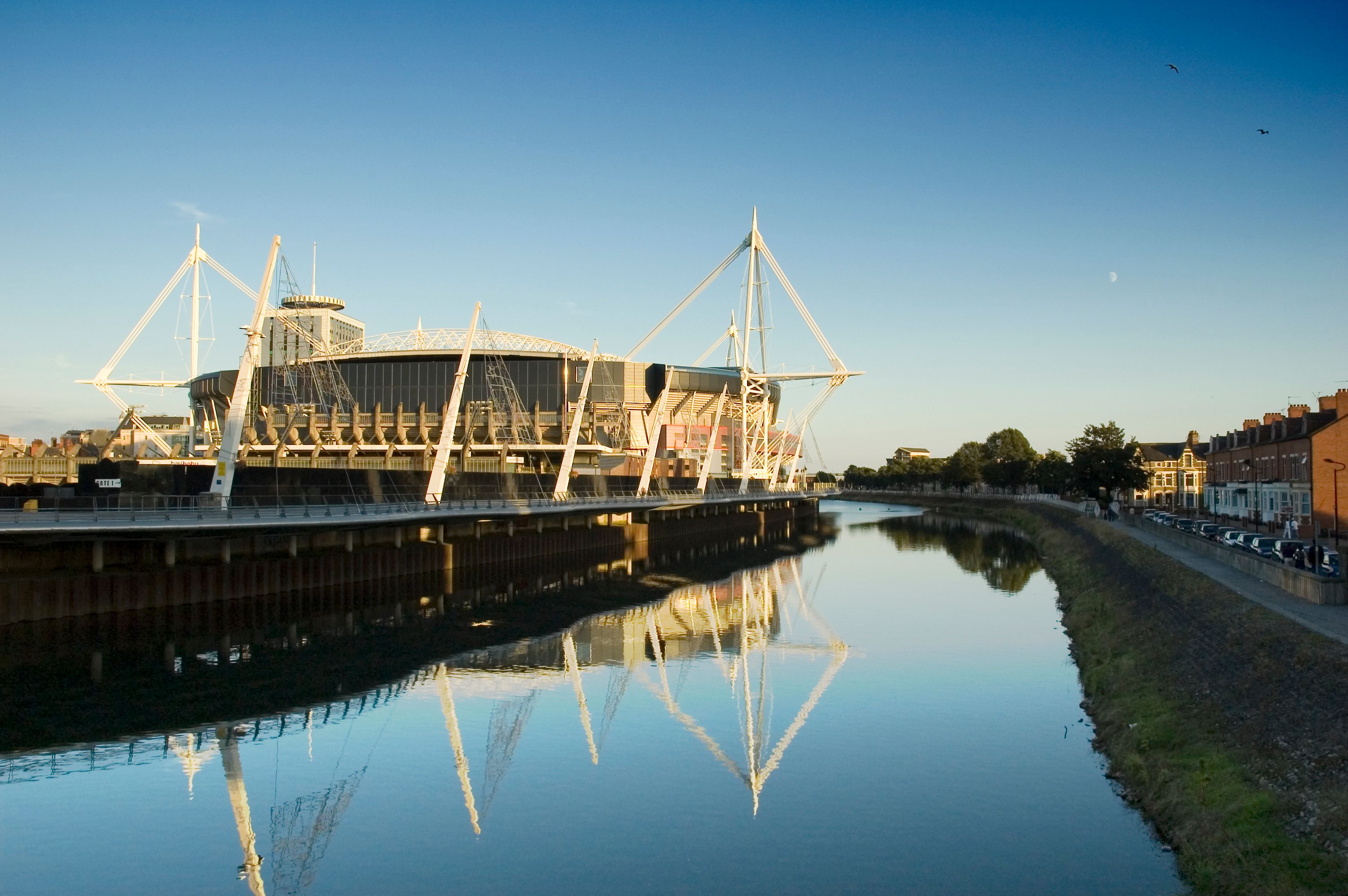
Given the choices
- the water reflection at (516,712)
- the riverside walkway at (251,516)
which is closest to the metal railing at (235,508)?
the riverside walkway at (251,516)

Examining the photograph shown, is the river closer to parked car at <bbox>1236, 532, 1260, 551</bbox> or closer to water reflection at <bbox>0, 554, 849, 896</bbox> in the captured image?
water reflection at <bbox>0, 554, 849, 896</bbox>

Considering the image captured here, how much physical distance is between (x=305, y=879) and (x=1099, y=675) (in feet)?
71.6

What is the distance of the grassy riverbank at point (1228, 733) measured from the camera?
46.8 ft

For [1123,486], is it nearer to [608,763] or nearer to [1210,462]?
[1210,462]

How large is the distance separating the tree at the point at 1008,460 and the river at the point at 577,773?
122376 mm

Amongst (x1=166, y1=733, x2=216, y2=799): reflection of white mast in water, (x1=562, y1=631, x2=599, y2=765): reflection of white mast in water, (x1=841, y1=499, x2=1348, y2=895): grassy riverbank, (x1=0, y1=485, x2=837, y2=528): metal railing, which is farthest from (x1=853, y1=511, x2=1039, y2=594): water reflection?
(x1=166, y1=733, x2=216, y2=799): reflection of white mast in water

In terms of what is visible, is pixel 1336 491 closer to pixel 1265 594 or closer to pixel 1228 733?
pixel 1265 594

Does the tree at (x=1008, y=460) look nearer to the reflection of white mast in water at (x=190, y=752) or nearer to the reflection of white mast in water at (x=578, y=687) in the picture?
the reflection of white mast in water at (x=578, y=687)

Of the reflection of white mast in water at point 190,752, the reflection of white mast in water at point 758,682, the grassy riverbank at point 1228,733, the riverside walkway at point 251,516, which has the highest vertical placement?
the riverside walkway at point 251,516

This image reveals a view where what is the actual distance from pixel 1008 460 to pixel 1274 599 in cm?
14132

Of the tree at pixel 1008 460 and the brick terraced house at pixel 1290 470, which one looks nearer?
the brick terraced house at pixel 1290 470

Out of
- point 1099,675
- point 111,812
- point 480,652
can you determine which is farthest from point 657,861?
point 480,652

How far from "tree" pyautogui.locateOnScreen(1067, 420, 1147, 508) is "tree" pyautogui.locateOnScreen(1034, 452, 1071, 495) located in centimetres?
2916

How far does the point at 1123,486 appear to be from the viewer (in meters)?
97.8
